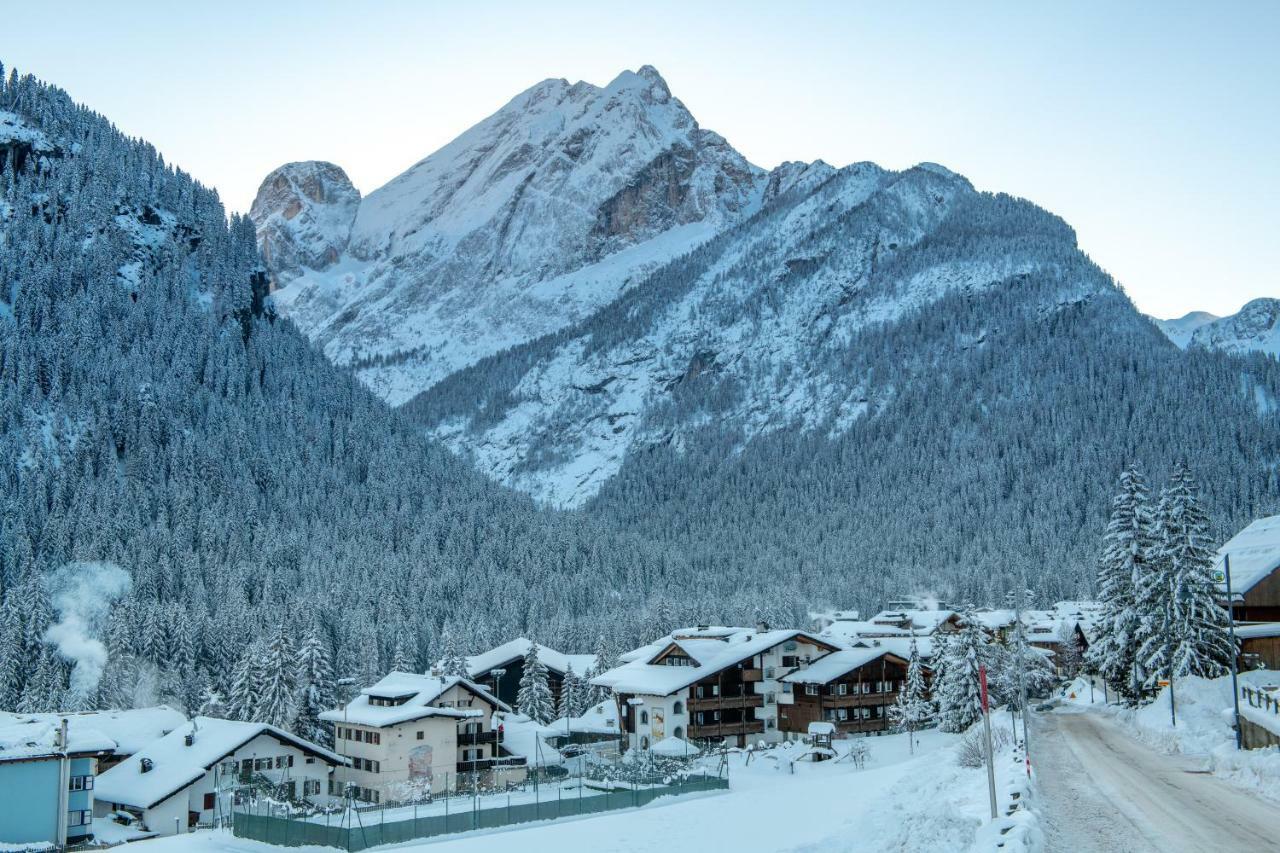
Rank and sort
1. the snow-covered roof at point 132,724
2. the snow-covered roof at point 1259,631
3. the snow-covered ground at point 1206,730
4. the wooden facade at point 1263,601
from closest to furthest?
the snow-covered ground at point 1206,730, the snow-covered roof at point 1259,631, the wooden facade at point 1263,601, the snow-covered roof at point 132,724

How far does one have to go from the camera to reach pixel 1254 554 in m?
59.6

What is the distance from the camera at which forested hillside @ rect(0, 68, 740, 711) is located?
346 ft

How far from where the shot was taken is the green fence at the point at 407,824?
143 ft

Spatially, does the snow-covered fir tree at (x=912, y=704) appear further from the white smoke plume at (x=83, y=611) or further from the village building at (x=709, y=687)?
the white smoke plume at (x=83, y=611)

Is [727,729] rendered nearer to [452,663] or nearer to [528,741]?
[528,741]

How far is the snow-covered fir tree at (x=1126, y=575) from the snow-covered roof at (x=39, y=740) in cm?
5578

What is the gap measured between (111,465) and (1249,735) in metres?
151

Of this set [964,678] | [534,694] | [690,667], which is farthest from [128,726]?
[964,678]

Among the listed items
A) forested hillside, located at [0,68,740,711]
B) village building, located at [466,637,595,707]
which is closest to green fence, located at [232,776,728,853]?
forested hillside, located at [0,68,740,711]

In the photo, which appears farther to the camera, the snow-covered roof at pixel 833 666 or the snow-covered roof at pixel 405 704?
the snow-covered roof at pixel 833 666

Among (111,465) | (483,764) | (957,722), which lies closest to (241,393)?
(111,465)

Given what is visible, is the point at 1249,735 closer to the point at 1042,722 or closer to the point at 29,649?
the point at 1042,722

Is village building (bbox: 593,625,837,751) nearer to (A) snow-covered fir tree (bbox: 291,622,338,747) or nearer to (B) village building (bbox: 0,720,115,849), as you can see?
(A) snow-covered fir tree (bbox: 291,622,338,747)

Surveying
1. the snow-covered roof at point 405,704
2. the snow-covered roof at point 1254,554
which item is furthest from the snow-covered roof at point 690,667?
the snow-covered roof at point 1254,554
